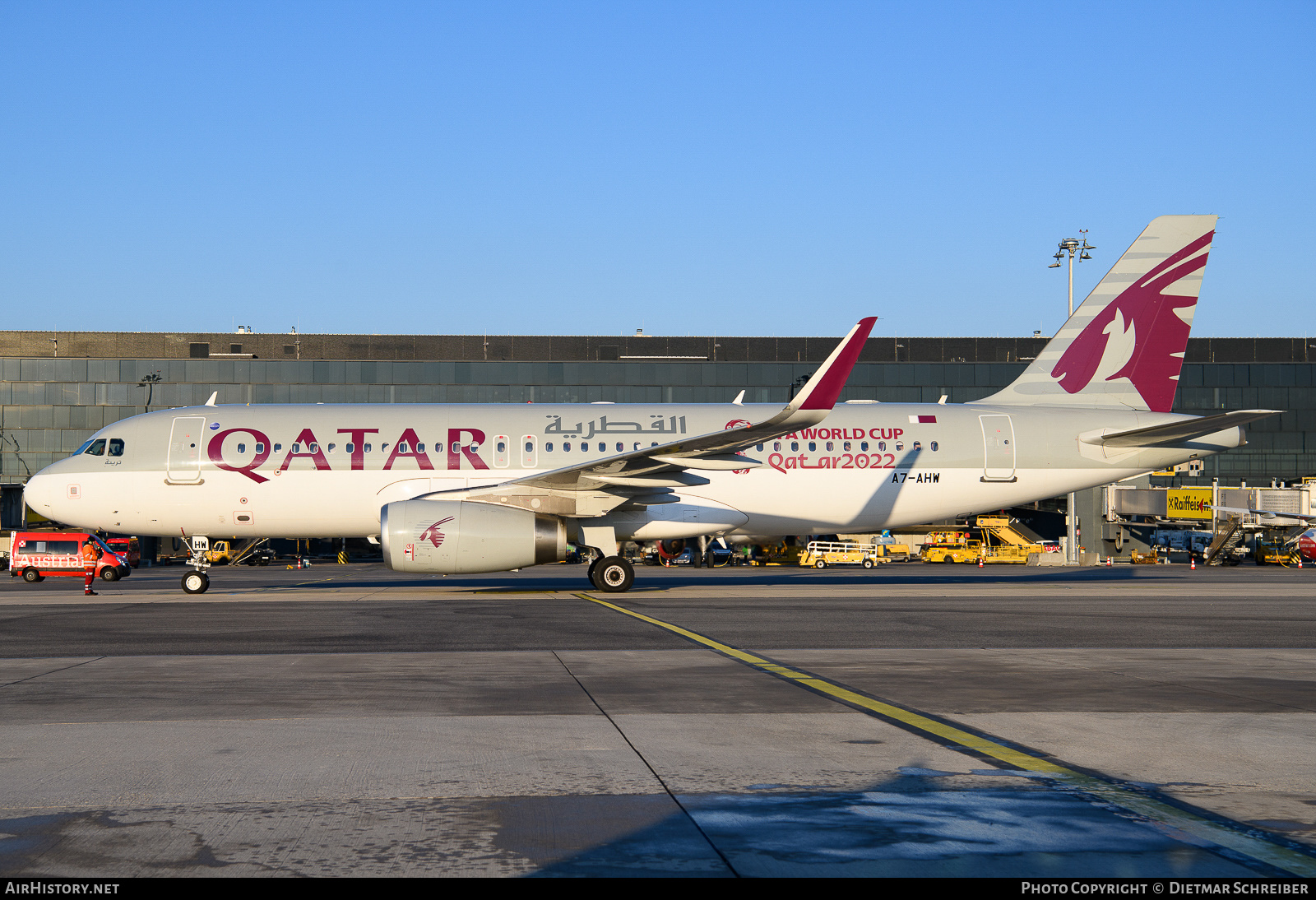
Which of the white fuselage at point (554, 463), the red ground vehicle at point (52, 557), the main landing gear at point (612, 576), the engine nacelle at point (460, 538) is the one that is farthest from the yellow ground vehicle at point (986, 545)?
the red ground vehicle at point (52, 557)

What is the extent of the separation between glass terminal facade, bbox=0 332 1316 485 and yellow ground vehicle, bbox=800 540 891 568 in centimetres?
1683

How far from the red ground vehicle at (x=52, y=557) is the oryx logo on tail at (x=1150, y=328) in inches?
1196

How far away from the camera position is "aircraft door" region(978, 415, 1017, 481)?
82.4ft

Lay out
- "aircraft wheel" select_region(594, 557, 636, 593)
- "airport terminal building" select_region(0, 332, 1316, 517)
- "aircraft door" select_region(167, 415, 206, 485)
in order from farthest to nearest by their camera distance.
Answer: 1. "airport terminal building" select_region(0, 332, 1316, 517)
2. "aircraft door" select_region(167, 415, 206, 485)
3. "aircraft wheel" select_region(594, 557, 636, 593)

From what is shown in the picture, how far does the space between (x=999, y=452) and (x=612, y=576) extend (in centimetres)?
974

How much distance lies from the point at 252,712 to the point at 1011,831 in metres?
6.00

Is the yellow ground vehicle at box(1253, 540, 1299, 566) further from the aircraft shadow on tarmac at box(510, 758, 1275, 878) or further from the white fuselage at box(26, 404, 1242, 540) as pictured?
the aircraft shadow on tarmac at box(510, 758, 1275, 878)

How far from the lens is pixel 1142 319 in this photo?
87.5 ft

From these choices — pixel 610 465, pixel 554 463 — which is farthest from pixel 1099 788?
pixel 554 463

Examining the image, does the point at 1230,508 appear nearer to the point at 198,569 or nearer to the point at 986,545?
the point at 986,545

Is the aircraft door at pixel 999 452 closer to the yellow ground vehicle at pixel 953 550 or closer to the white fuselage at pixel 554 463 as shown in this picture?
the white fuselage at pixel 554 463

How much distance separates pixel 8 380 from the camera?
65188mm

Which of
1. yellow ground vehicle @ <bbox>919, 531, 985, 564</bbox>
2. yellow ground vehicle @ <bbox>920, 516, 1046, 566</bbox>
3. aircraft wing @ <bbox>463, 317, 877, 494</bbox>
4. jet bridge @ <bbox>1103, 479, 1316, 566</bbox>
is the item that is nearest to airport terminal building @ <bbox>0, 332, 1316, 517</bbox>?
yellow ground vehicle @ <bbox>920, 516, 1046, 566</bbox>
